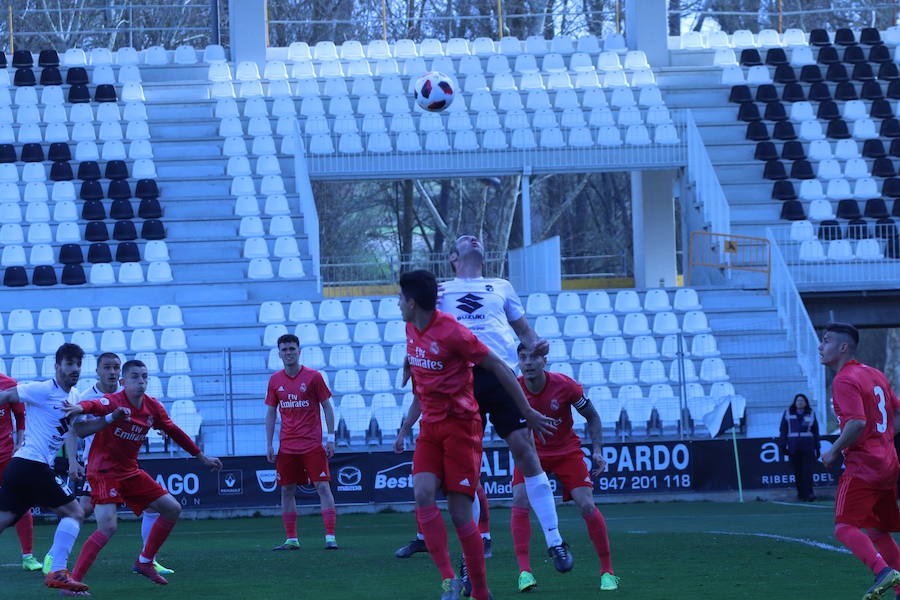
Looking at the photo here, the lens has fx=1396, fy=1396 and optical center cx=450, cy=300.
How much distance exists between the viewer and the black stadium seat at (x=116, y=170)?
85.6ft

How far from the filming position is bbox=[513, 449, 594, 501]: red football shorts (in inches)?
375

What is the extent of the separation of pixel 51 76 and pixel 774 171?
48.2 ft

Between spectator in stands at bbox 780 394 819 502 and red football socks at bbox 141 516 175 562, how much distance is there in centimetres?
1062

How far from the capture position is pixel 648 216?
29.2 meters

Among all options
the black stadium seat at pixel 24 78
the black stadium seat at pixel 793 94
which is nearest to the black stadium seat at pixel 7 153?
the black stadium seat at pixel 24 78

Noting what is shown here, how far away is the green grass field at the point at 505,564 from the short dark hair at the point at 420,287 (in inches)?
85.0

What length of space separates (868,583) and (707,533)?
4760mm

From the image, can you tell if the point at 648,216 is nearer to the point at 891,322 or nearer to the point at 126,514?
the point at 891,322

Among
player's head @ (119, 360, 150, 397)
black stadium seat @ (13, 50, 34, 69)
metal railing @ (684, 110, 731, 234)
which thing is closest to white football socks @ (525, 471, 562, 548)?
player's head @ (119, 360, 150, 397)

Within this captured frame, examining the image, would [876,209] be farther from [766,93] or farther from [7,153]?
[7,153]

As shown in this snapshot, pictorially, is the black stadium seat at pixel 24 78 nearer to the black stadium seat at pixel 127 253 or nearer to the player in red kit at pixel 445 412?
the black stadium seat at pixel 127 253

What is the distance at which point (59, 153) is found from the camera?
26.6 metres

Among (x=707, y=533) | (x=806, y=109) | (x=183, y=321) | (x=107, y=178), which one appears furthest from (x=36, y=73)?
(x=707, y=533)

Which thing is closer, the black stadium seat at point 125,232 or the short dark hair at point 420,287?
the short dark hair at point 420,287
